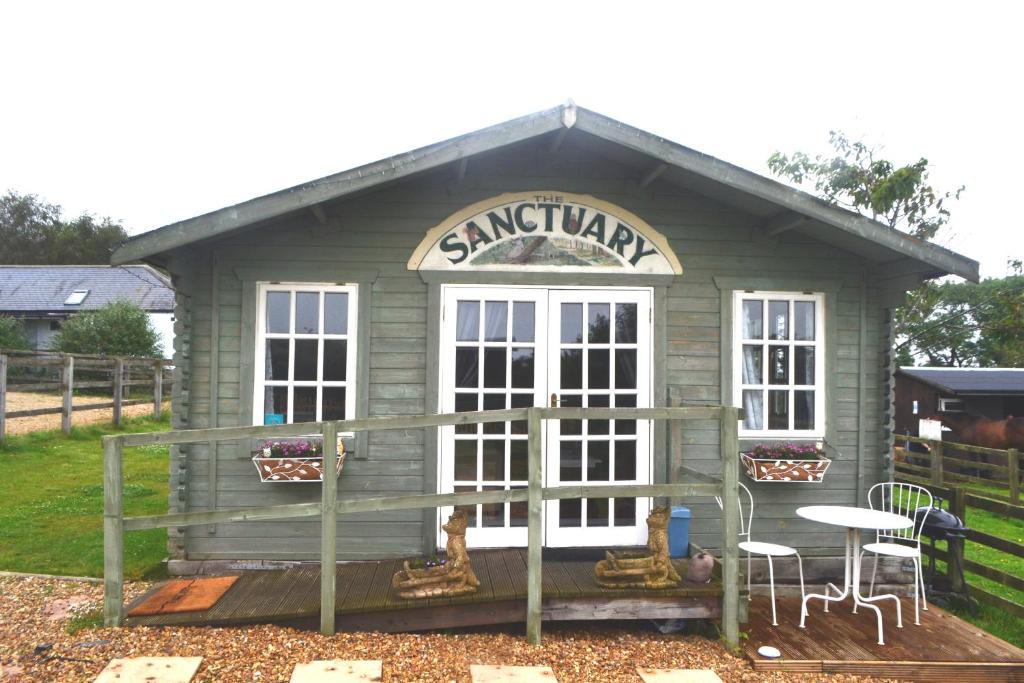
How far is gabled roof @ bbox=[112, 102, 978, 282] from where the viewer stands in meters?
4.85

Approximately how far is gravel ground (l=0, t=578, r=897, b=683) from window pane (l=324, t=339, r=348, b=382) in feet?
6.39

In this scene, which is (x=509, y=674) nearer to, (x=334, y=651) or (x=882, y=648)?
(x=334, y=651)

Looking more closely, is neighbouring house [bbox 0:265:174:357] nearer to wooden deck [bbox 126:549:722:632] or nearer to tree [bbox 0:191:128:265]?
tree [bbox 0:191:128:265]

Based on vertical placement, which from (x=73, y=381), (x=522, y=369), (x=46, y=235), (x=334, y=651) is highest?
(x=46, y=235)

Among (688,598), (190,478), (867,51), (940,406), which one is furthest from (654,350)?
(867,51)

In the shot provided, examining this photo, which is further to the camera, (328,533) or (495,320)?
(495,320)

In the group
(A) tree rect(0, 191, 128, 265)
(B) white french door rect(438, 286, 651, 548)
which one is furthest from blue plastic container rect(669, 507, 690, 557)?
(A) tree rect(0, 191, 128, 265)

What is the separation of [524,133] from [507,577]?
307cm

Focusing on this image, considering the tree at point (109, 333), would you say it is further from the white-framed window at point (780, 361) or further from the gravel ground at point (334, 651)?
the white-framed window at point (780, 361)

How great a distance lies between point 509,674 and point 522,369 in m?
2.40

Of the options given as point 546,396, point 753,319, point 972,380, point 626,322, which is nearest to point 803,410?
point 753,319

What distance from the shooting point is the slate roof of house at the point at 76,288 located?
27281 mm

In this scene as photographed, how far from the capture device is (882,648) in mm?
4297

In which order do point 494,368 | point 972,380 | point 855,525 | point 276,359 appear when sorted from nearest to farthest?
point 855,525 < point 276,359 < point 494,368 < point 972,380
